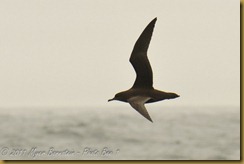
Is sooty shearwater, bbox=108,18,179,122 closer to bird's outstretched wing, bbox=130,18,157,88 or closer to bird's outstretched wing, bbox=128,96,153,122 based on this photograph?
bird's outstretched wing, bbox=130,18,157,88

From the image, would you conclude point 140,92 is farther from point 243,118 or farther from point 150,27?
point 243,118

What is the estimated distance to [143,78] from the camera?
11.9m

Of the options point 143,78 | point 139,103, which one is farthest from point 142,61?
point 139,103

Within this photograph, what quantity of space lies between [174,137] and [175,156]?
9423mm

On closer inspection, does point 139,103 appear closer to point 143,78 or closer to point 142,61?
point 143,78

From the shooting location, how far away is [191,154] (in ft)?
88.1

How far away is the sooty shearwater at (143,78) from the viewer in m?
11.6

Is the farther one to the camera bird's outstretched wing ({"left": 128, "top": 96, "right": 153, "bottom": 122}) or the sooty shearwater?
the sooty shearwater

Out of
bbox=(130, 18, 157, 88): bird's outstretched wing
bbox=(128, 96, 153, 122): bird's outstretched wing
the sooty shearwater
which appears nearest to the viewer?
bbox=(128, 96, 153, 122): bird's outstretched wing

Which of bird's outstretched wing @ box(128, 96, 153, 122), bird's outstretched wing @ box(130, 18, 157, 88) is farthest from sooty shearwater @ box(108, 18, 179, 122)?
bird's outstretched wing @ box(128, 96, 153, 122)

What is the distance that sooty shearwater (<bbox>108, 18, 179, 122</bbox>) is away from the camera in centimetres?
1158

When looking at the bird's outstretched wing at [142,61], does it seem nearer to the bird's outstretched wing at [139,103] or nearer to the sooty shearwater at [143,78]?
the sooty shearwater at [143,78]

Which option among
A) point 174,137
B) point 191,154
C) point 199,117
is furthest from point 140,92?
point 199,117

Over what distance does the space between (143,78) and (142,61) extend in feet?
1.17
